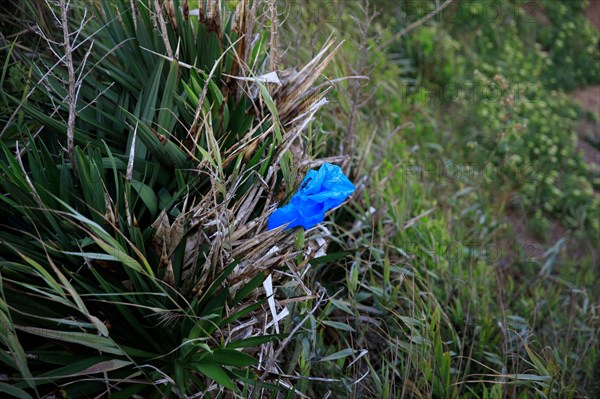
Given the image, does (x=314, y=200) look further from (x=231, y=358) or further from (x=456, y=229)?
(x=456, y=229)

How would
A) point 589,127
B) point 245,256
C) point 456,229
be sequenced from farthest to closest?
point 589,127, point 456,229, point 245,256

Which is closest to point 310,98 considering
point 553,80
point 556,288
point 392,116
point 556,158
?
point 392,116

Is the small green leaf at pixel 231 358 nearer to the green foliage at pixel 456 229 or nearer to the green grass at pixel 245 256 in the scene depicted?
the green grass at pixel 245 256

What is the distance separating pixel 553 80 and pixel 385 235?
10.2 feet

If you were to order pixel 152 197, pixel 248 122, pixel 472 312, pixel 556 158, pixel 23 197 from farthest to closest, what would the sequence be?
pixel 556 158 → pixel 472 312 → pixel 248 122 → pixel 152 197 → pixel 23 197

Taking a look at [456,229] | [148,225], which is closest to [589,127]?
[456,229]

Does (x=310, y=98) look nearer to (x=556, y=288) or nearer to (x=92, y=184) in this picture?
(x=92, y=184)

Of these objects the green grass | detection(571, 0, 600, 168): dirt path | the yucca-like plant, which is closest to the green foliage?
the green grass

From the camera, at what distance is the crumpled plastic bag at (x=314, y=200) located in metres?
2.04

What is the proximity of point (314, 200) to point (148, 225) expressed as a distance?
57 cm

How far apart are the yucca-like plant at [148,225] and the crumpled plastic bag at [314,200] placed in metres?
0.06

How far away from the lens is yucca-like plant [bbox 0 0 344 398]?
1764mm

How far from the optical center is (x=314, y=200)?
2027 millimetres

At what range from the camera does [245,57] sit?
251 cm
